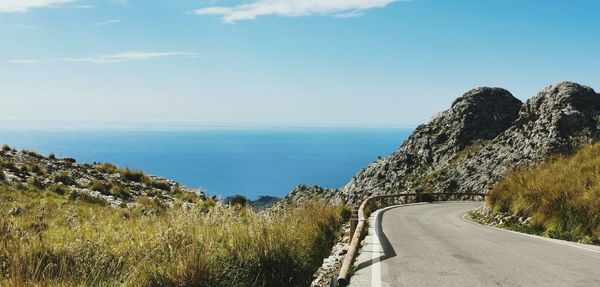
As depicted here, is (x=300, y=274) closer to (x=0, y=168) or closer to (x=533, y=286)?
(x=533, y=286)

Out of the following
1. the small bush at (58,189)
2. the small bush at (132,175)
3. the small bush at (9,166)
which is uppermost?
the small bush at (9,166)

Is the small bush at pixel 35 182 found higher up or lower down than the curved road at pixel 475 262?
lower down

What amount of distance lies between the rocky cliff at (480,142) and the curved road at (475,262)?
98.7 ft

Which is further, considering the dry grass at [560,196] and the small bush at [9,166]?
the small bush at [9,166]

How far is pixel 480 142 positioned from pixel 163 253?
79.9 meters

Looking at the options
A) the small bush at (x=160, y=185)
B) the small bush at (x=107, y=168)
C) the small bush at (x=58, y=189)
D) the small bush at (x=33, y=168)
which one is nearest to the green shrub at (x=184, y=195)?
the small bush at (x=160, y=185)

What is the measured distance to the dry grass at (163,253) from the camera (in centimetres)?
675

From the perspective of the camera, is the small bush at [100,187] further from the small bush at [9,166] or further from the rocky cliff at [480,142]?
the rocky cliff at [480,142]

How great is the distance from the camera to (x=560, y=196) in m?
16.5

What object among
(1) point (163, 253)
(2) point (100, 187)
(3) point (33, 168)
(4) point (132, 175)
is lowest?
(4) point (132, 175)

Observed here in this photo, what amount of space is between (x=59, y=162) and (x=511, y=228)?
2992cm

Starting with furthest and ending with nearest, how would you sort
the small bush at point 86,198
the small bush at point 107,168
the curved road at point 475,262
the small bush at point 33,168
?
1. the small bush at point 107,168
2. the small bush at point 33,168
3. the small bush at point 86,198
4. the curved road at point 475,262

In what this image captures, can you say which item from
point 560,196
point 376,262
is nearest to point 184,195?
point 560,196

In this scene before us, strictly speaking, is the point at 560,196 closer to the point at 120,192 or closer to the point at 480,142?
the point at 120,192
